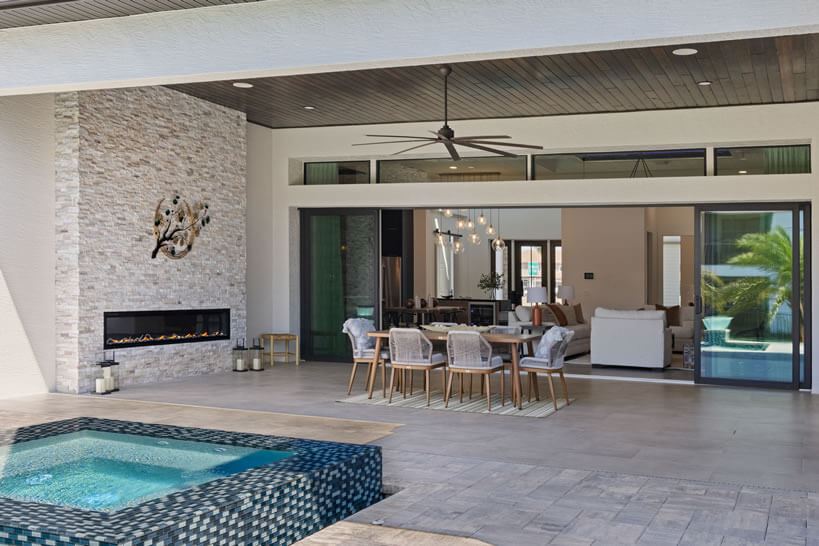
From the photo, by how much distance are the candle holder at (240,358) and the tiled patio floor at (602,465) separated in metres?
1.32

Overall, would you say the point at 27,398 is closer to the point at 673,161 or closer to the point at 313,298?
the point at 313,298

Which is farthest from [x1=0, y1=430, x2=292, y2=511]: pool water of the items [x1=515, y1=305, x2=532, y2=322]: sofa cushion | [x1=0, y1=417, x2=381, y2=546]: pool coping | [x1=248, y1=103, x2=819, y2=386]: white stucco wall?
[x1=515, y1=305, x2=532, y2=322]: sofa cushion

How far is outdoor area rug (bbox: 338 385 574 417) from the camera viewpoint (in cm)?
790

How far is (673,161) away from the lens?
399 inches

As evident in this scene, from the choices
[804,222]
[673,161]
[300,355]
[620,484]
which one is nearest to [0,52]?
[620,484]

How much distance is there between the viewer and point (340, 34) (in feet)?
18.0

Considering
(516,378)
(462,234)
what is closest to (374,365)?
(516,378)

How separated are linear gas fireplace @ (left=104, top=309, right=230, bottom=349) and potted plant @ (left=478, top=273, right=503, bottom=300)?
9.24 m

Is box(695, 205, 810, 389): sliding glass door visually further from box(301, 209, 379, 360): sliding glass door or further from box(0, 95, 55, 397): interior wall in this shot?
box(0, 95, 55, 397): interior wall

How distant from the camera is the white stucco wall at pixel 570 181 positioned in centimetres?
953

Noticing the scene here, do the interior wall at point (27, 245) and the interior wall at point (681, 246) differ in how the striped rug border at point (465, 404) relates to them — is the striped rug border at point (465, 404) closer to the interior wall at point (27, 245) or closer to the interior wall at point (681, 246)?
the interior wall at point (27, 245)

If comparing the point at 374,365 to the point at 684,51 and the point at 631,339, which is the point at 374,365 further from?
the point at 684,51

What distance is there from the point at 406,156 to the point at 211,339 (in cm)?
349

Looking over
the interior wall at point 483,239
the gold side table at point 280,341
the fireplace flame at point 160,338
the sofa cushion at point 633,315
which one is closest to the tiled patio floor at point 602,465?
the fireplace flame at point 160,338
